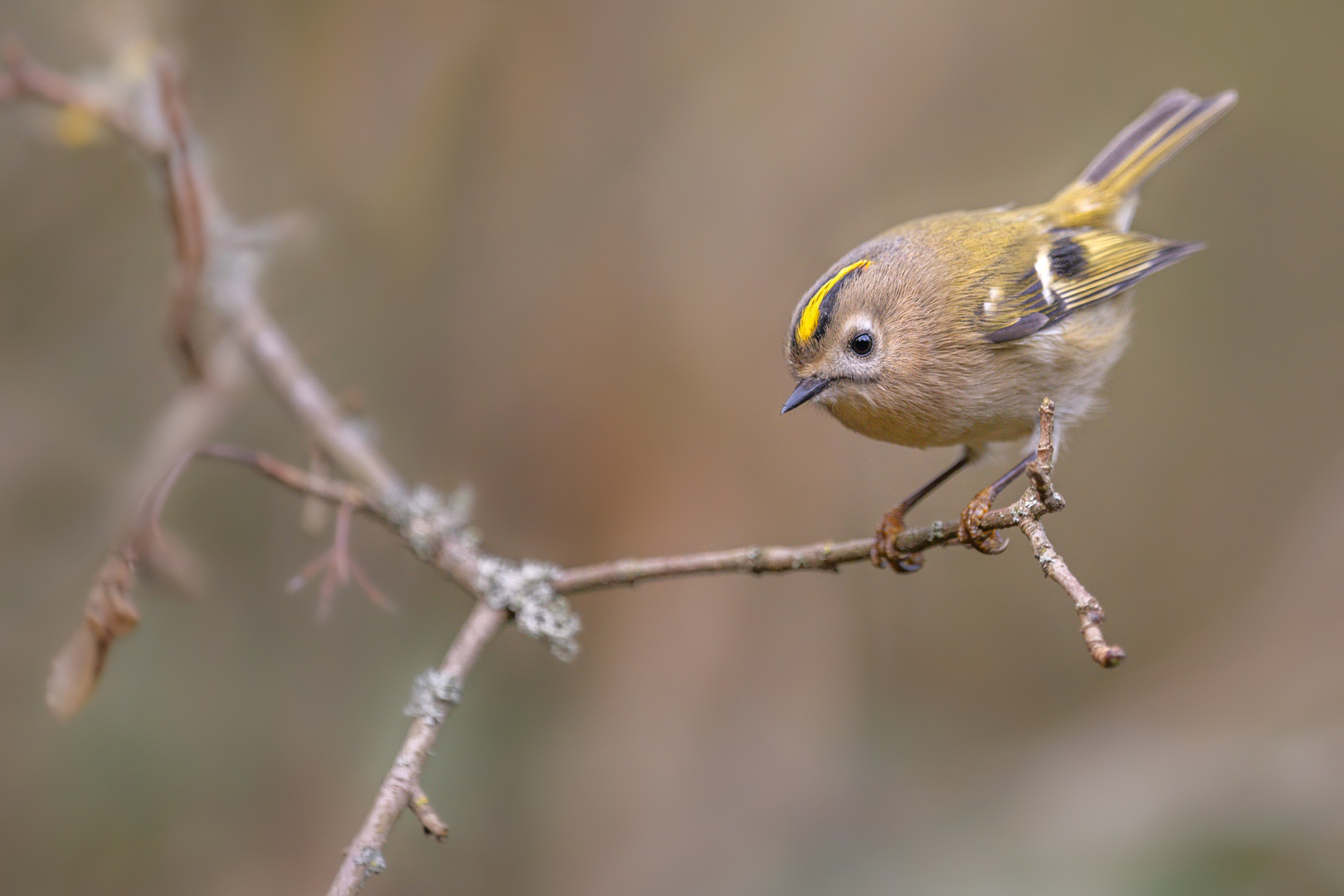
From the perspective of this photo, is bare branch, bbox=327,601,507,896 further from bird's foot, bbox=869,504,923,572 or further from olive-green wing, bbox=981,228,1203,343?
olive-green wing, bbox=981,228,1203,343

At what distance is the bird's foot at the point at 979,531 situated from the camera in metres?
1.98

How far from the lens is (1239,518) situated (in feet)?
14.5

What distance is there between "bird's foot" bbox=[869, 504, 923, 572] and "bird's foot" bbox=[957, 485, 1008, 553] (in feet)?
0.56

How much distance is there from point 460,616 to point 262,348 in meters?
1.31

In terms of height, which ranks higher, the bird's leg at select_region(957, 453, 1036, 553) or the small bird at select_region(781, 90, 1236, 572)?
the small bird at select_region(781, 90, 1236, 572)

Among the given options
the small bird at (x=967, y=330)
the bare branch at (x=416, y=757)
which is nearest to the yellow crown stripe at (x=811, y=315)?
the small bird at (x=967, y=330)

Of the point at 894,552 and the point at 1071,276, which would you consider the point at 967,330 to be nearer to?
the point at 1071,276

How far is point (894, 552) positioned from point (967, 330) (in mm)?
697

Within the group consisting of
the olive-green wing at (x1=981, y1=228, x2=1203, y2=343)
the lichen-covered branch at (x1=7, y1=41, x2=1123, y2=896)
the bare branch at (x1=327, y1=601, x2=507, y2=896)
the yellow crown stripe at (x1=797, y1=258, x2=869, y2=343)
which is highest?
the olive-green wing at (x1=981, y1=228, x2=1203, y2=343)

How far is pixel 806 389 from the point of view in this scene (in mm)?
2625

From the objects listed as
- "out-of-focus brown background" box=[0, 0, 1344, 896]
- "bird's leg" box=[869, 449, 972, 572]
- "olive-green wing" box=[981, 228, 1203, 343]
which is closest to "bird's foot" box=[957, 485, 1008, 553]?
"bird's leg" box=[869, 449, 972, 572]

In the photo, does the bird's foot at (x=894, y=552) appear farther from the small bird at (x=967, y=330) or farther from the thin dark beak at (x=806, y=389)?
the thin dark beak at (x=806, y=389)

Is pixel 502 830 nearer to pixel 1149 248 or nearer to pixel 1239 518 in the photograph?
pixel 1149 248

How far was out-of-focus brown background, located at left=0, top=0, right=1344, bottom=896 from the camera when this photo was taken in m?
3.50
